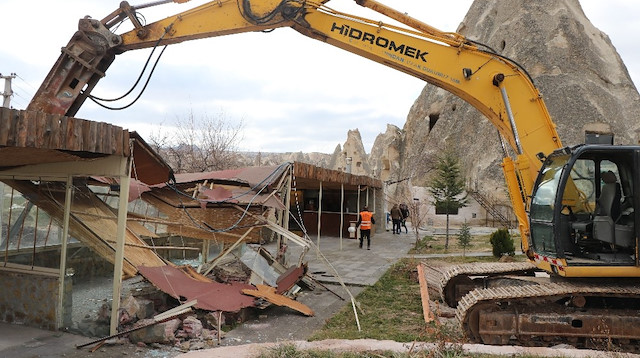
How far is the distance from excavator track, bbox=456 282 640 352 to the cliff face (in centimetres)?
3115

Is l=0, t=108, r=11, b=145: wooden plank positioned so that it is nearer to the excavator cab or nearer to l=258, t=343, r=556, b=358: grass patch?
l=258, t=343, r=556, b=358: grass patch

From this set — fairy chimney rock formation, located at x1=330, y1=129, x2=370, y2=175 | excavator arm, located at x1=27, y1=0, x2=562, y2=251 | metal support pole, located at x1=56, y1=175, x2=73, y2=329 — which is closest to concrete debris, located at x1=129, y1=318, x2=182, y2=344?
metal support pole, located at x1=56, y1=175, x2=73, y2=329

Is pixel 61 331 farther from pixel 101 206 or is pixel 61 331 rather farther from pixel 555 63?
pixel 555 63

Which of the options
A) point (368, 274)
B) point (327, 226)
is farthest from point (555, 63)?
point (368, 274)

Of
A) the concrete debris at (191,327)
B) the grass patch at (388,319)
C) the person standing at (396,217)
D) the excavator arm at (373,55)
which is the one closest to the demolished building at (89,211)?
the concrete debris at (191,327)

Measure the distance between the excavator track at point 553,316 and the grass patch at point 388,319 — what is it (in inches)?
18.9

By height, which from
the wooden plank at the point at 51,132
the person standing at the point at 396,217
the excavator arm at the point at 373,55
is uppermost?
the excavator arm at the point at 373,55

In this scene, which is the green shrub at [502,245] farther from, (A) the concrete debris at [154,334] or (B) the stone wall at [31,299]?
(B) the stone wall at [31,299]

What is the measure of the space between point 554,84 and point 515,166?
3751cm

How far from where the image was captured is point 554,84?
38625mm

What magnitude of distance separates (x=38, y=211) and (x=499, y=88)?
7.93 meters

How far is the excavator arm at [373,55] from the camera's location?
22.7ft

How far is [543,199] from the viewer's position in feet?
20.2

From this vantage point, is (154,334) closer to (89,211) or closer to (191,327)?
(191,327)
